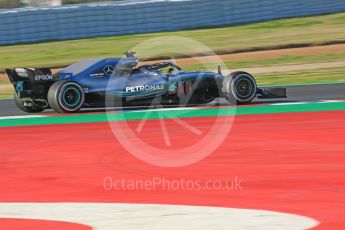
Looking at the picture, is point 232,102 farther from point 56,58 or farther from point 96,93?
point 56,58

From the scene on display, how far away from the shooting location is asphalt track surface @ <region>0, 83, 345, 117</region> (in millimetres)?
15938

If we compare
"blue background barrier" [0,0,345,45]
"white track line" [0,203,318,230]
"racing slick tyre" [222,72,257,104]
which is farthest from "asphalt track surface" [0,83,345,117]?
"white track line" [0,203,318,230]

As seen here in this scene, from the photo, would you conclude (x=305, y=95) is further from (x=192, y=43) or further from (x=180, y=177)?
(x=192, y=43)

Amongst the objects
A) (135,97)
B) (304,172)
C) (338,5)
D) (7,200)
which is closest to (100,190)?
(7,200)

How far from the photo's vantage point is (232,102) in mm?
15055

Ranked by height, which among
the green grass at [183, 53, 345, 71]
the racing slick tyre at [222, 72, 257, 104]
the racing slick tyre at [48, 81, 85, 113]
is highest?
the green grass at [183, 53, 345, 71]

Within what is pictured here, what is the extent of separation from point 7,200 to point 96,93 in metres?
7.41

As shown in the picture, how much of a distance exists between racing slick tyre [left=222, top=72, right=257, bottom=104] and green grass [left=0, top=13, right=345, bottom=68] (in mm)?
10214

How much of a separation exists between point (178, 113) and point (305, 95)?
3508 millimetres

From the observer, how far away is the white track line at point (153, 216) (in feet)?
19.7

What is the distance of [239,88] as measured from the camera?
1492cm

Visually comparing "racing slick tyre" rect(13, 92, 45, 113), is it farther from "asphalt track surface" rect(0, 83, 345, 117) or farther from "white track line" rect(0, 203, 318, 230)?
"white track line" rect(0, 203, 318, 230)

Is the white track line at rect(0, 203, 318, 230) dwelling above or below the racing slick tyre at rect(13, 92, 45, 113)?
below

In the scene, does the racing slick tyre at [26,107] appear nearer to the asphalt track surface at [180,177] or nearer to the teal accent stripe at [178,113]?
the teal accent stripe at [178,113]
